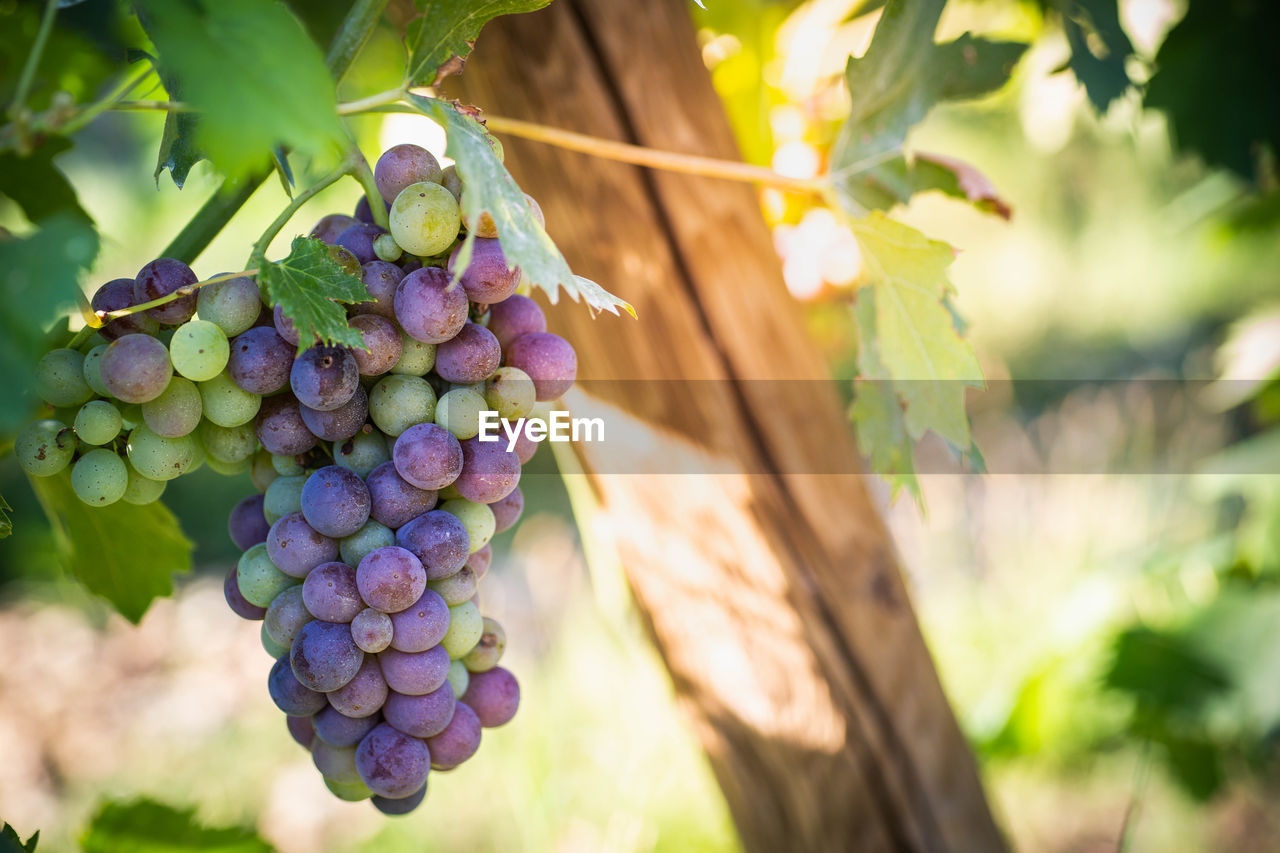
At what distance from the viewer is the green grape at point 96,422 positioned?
0.31 metres

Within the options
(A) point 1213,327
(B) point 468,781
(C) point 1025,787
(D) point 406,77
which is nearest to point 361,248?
(D) point 406,77

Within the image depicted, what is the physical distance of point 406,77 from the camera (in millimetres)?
358

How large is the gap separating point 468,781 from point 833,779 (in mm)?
1174

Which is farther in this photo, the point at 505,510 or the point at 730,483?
the point at 730,483

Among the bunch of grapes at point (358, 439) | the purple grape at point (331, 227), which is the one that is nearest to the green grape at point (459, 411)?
the bunch of grapes at point (358, 439)

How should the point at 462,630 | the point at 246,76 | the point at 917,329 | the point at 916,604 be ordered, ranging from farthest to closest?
the point at 916,604 < the point at 917,329 < the point at 462,630 < the point at 246,76

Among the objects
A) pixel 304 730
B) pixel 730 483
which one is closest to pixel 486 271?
pixel 304 730

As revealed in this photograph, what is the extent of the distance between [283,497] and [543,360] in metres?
0.13

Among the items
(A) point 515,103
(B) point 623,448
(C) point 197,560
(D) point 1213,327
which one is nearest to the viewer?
(A) point 515,103

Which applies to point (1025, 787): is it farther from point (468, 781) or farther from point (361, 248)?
point (361, 248)

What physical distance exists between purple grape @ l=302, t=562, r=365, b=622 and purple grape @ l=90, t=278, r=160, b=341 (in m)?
0.12

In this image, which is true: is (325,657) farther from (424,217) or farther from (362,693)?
(424,217)

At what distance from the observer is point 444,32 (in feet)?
1.13

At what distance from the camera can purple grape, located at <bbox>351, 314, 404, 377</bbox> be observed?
316 mm
